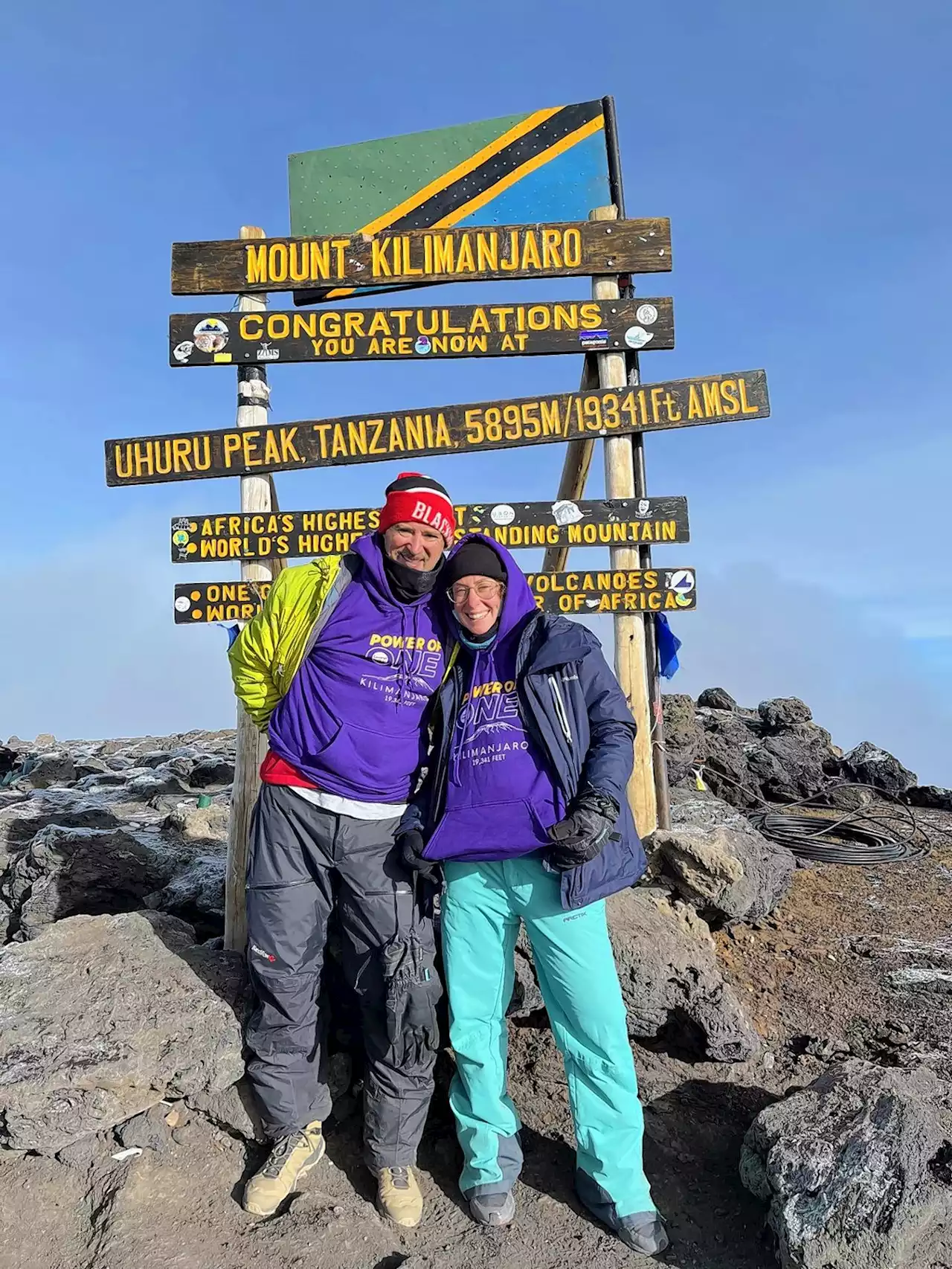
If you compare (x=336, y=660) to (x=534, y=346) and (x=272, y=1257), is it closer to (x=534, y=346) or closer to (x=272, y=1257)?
(x=272, y=1257)

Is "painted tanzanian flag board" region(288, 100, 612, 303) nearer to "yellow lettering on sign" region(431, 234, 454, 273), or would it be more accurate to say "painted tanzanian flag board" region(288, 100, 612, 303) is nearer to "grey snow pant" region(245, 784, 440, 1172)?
"yellow lettering on sign" region(431, 234, 454, 273)

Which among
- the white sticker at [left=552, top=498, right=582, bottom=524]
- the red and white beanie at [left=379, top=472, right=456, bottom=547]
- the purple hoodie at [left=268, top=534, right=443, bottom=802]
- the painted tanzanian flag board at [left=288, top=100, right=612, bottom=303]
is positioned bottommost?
the purple hoodie at [left=268, top=534, right=443, bottom=802]

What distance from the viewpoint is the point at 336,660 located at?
3.81 meters

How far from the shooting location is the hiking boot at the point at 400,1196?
363 centimetres

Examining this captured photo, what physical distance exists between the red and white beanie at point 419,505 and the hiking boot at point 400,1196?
2.75 metres

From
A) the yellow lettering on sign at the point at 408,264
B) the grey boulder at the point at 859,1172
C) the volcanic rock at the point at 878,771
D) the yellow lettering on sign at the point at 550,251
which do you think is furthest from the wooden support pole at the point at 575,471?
the volcanic rock at the point at 878,771

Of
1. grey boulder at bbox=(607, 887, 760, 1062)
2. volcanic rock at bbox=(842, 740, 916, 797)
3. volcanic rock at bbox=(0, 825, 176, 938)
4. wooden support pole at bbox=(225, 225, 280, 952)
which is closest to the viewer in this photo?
grey boulder at bbox=(607, 887, 760, 1062)

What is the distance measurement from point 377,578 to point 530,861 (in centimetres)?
138

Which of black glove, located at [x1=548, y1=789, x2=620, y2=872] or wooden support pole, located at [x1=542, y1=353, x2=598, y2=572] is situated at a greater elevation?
wooden support pole, located at [x1=542, y1=353, x2=598, y2=572]

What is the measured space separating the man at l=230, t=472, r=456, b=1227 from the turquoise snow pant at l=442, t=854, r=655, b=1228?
216mm

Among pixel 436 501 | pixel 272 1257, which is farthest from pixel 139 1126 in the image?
pixel 436 501

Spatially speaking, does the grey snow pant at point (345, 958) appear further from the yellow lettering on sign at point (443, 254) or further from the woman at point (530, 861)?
the yellow lettering on sign at point (443, 254)

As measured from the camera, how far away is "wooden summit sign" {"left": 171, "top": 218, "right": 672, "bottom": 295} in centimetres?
595

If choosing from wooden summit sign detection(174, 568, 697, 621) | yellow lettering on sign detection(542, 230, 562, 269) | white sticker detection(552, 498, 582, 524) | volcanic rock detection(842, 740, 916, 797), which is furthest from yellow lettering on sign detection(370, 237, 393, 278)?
volcanic rock detection(842, 740, 916, 797)
